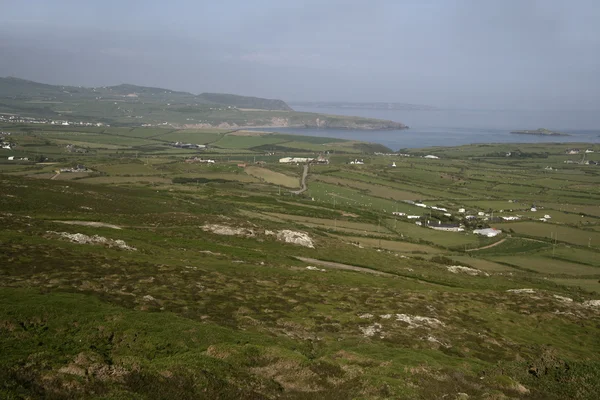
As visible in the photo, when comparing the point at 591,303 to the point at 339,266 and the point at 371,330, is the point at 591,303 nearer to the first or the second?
the point at 339,266

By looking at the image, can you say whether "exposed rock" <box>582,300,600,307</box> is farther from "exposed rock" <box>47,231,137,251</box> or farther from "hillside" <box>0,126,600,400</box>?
"exposed rock" <box>47,231,137,251</box>

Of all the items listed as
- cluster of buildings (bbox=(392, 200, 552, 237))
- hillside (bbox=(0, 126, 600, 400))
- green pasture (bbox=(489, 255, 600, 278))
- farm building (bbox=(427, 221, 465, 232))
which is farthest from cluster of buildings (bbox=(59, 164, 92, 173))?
green pasture (bbox=(489, 255, 600, 278))

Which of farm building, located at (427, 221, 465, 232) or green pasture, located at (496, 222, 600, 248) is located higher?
green pasture, located at (496, 222, 600, 248)

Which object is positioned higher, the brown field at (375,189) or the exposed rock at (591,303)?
the exposed rock at (591,303)

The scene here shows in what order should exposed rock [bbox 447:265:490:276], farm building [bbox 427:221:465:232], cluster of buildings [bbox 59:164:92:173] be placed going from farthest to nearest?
cluster of buildings [bbox 59:164:92:173], farm building [bbox 427:221:465:232], exposed rock [bbox 447:265:490:276]

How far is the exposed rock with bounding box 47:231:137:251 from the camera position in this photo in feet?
161

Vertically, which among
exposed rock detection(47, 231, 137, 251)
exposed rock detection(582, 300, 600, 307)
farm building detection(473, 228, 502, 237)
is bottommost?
farm building detection(473, 228, 502, 237)

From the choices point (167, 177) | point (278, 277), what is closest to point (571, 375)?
point (278, 277)

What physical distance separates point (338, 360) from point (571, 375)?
13720 mm

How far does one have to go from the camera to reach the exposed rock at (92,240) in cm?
4894

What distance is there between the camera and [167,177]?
149125 mm

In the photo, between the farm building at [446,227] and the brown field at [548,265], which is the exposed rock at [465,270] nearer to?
the brown field at [548,265]

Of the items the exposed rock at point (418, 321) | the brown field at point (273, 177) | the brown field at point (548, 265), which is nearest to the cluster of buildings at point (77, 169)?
the brown field at point (273, 177)

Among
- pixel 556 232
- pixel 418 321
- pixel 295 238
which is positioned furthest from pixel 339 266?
pixel 556 232
